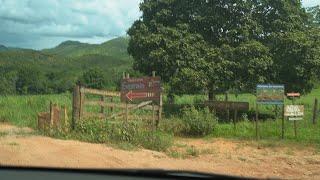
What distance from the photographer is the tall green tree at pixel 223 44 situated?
→ 24.4 metres

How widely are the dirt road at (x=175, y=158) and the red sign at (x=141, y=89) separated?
356cm

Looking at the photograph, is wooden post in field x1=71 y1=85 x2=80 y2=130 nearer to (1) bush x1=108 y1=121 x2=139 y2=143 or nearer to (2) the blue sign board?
(1) bush x1=108 y1=121 x2=139 y2=143

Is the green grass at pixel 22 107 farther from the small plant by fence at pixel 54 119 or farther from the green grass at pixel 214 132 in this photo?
the small plant by fence at pixel 54 119

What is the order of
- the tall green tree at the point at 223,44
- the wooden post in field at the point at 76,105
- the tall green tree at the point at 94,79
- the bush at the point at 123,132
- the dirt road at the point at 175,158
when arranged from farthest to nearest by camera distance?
the tall green tree at the point at 94,79
the tall green tree at the point at 223,44
the wooden post in field at the point at 76,105
the bush at the point at 123,132
the dirt road at the point at 175,158

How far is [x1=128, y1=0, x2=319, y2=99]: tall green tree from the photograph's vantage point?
24.4 m

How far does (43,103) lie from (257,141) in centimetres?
1786

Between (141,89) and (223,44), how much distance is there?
710 cm

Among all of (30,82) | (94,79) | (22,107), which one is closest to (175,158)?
(22,107)

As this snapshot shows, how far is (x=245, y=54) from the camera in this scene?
24.5m

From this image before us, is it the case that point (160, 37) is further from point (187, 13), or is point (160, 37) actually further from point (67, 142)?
point (67, 142)

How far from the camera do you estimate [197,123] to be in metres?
18.7

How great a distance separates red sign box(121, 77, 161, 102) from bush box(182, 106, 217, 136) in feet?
3.91

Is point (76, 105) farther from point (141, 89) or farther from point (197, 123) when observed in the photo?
point (197, 123)

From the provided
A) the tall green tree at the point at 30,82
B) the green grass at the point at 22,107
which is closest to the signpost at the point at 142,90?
the green grass at the point at 22,107
